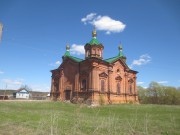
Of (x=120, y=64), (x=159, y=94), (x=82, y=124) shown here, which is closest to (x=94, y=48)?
(x=120, y=64)

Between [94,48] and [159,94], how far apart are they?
36995 mm

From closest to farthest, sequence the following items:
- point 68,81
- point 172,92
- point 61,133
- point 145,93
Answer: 1. point 61,133
2. point 68,81
3. point 172,92
4. point 145,93

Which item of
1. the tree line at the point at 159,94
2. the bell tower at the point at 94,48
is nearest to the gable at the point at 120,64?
the bell tower at the point at 94,48

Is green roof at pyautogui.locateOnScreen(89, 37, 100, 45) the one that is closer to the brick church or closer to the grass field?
the brick church

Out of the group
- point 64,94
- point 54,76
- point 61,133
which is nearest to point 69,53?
point 54,76

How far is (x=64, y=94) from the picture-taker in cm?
3528

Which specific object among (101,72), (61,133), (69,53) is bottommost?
(61,133)

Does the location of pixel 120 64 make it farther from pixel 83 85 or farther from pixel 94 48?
pixel 83 85

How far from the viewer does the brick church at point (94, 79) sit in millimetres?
30844

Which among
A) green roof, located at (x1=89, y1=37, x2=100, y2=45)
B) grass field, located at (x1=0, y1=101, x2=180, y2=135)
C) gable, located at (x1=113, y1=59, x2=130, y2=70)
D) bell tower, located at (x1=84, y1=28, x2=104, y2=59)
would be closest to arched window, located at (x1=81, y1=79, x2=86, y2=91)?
bell tower, located at (x1=84, y1=28, x2=104, y2=59)

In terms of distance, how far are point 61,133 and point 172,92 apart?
5763cm

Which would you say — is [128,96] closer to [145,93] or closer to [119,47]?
[119,47]

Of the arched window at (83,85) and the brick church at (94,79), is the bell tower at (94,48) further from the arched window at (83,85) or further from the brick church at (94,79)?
the arched window at (83,85)

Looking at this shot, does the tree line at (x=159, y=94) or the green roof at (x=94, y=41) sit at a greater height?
the green roof at (x=94, y=41)
